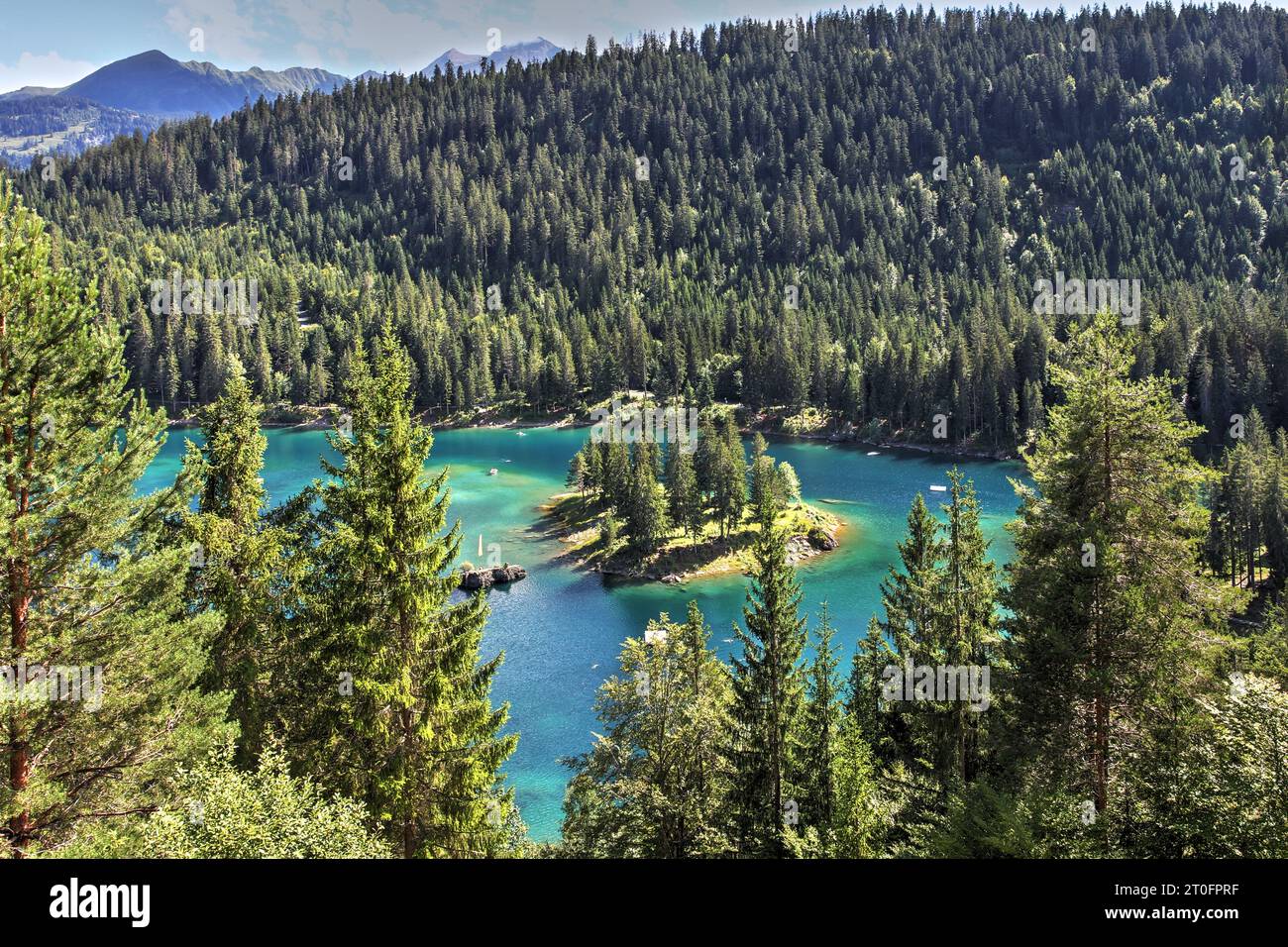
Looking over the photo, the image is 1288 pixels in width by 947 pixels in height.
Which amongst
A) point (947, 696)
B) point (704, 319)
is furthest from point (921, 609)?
point (704, 319)

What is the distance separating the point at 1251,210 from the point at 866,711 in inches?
8957

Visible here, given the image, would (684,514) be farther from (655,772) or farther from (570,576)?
(655,772)

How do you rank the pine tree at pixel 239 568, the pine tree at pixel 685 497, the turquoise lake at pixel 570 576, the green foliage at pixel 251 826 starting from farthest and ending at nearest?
1. the pine tree at pixel 685 497
2. the turquoise lake at pixel 570 576
3. the pine tree at pixel 239 568
4. the green foliage at pixel 251 826

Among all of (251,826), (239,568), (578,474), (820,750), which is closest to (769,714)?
(820,750)

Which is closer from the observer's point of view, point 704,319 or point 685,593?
point 685,593

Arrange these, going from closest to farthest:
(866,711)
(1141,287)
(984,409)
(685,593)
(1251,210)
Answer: (866,711) < (685,593) < (984,409) < (1141,287) < (1251,210)

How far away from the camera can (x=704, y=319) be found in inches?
6865

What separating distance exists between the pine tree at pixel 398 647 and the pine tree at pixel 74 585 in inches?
130

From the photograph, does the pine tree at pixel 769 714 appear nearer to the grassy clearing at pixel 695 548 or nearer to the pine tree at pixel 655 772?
the pine tree at pixel 655 772

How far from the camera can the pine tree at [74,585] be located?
Result: 48.8 ft

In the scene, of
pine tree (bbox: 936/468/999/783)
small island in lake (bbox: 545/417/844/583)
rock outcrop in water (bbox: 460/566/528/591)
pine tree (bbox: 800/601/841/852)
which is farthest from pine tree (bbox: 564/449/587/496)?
pine tree (bbox: 800/601/841/852)

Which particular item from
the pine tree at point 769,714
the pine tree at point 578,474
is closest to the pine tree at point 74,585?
the pine tree at point 769,714
